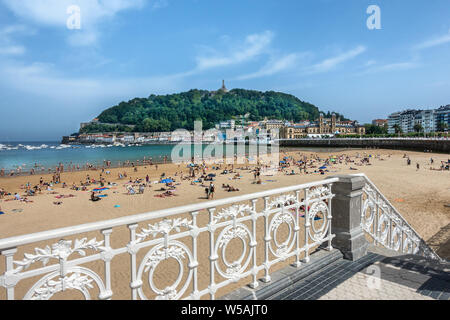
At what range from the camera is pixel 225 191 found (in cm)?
2402

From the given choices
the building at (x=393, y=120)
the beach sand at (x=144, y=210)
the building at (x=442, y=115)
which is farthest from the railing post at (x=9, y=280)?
the building at (x=393, y=120)

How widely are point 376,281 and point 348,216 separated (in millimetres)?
950

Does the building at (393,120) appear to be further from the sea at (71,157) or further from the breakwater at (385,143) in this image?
the sea at (71,157)

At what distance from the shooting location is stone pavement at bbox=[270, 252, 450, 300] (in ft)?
11.1

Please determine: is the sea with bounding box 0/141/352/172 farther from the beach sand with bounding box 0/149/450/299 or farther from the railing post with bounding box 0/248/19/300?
the railing post with bounding box 0/248/19/300

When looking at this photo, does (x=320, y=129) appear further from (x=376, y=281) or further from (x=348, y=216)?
(x=376, y=281)

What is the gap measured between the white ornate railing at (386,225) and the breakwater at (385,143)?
63865 millimetres

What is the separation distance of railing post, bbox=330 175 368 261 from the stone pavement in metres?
0.20

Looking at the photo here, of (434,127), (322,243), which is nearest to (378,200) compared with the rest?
(322,243)

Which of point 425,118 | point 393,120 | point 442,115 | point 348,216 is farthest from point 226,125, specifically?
point 348,216

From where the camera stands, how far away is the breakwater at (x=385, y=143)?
6206 cm

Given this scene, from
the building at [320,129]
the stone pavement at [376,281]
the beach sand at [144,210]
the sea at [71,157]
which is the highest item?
the building at [320,129]
